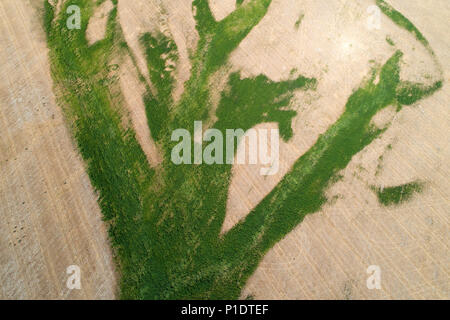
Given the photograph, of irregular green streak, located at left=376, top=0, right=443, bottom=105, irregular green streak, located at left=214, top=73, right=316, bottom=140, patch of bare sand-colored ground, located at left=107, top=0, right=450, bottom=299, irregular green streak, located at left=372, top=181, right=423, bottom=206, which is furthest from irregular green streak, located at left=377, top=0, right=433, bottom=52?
irregular green streak, located at left=372, top=181, right=423, bottom=206

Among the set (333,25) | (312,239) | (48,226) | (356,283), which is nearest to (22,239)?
(48,226)

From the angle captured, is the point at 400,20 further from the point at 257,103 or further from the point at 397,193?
the point at 397,193

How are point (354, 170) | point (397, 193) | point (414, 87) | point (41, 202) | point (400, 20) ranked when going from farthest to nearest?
point (400, 20) → point (414, 87) → point (354, 170) → point (397, 193) → point (41, 202)

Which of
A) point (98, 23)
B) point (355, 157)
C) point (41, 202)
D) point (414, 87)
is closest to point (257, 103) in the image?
point (355, 157)

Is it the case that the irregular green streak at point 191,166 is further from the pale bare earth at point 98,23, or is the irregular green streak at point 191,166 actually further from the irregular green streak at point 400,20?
the irregular green streak at point 400,20

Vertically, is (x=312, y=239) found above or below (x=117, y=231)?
below

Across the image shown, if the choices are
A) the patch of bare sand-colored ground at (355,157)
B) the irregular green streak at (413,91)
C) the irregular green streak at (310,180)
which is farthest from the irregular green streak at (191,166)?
the patch of bare sand-colored ground at (355,157)

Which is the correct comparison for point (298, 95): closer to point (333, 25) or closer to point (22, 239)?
point (333, 25)
